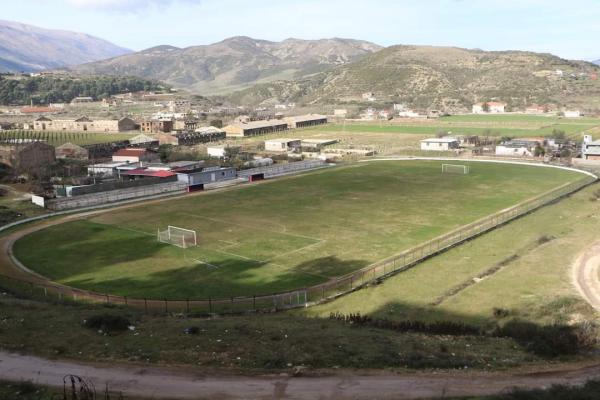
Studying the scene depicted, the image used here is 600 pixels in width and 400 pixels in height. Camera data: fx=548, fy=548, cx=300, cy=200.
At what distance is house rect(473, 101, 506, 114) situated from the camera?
534 feet

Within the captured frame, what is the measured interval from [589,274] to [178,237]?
90.9 feet

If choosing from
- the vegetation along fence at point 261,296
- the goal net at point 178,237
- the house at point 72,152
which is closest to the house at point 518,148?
the vegetation along fence at point 261,296

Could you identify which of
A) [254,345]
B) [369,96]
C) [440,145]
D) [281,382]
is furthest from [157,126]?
[281,382]

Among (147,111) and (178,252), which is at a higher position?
(147,111)

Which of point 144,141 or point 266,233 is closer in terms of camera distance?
point 266,233

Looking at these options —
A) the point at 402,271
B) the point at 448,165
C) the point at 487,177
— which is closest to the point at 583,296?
the point at 402,271

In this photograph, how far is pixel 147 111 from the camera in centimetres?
17750

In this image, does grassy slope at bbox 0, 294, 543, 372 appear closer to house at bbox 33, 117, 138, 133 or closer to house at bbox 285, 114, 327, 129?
house at bbox 33, 117, 138, 133

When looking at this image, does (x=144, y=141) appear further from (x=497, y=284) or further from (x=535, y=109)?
(x=535, y=109)

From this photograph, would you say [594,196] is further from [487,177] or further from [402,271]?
[402,271]

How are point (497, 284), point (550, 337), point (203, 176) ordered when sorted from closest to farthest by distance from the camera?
point (550, 337), point (497, 284), point (203, 176)

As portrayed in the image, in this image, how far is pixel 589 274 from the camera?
30969 mm

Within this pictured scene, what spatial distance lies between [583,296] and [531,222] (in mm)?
18505

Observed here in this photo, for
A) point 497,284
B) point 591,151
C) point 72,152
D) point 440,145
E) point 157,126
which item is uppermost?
point 157,126
